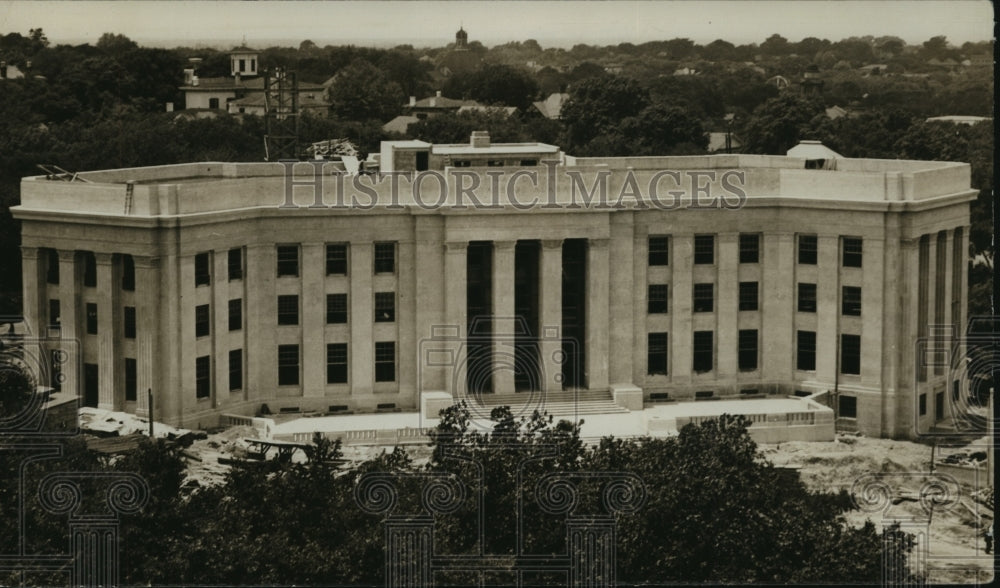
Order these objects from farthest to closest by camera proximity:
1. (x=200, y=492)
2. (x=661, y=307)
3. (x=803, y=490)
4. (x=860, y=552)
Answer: (x=661, y=307), (x=803, y=490), (x=200, y=492), (x=860, y=552)

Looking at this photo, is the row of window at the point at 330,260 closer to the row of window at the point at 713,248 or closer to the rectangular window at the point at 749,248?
the row of window at the point at 713,248

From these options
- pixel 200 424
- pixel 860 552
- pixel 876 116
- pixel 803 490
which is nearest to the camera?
pixel 860 552

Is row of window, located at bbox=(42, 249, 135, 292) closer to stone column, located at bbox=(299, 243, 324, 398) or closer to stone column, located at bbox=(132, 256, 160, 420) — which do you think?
stone column, located at bbox=(132, 256, 160, 420)

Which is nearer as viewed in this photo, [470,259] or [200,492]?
[200,492]

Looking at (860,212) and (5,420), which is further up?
(860,212)

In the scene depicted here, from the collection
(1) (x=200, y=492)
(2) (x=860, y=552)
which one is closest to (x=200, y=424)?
(1) (x=200, y=492)

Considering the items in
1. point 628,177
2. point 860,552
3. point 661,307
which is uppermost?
point 628,177

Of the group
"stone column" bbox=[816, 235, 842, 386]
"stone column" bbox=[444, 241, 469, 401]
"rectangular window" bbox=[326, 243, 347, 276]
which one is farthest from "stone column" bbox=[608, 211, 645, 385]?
"rectangular window" bbox=[326, 243, 347, 276]

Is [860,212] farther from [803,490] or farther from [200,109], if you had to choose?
[200,109]
